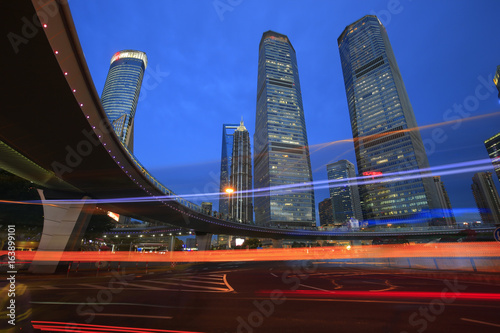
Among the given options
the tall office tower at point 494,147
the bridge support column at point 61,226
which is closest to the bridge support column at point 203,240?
the bridge support column at point 61,226

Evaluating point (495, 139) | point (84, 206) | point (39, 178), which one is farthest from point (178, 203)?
point (495, 139)

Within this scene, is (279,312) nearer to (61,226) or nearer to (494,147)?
(61,226)

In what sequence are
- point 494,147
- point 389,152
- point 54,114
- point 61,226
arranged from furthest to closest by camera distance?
point 389,152, point 494,147, point 61,226, point 54,114

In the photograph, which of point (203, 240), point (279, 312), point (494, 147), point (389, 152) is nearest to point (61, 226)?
point (279, 312)

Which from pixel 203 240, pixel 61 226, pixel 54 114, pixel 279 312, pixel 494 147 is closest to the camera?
pixel 279 312

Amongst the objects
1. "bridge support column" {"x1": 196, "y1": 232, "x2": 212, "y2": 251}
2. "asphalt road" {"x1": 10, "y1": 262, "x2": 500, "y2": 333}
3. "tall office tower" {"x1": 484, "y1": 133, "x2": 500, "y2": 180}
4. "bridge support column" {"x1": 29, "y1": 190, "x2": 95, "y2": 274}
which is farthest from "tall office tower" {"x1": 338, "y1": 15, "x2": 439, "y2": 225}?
"bridge support column" {"x1": 29, "y1": 190, "x2": 95, "y2": 274}

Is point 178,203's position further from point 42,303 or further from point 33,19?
point 33,19

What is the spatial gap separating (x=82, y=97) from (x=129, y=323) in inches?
445

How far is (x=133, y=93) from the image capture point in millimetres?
199375

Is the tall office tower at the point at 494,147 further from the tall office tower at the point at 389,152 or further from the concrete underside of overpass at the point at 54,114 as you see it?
the concrete underside of overpass at the point at 54,114

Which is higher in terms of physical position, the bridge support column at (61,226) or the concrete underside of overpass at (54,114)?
the concrete underside of overpass at (54,114)

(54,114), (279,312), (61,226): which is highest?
(54,114)

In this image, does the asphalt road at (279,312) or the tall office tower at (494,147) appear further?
the tall office tower at (494,147)

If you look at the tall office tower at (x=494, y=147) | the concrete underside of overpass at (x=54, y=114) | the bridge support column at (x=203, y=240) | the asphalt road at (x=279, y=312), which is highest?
the tall office tower at (x=494, y=147)
